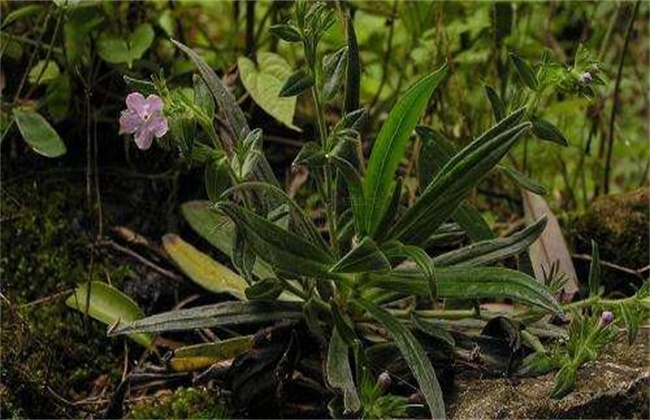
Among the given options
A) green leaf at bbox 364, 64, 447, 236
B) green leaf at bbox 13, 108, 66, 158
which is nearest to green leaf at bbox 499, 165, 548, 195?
green leaf at bbox 364, 64, 447, 236

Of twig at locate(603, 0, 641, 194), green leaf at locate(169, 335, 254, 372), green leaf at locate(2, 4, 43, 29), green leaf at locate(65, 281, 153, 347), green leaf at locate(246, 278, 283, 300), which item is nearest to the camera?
green leaf at locate(246, 278, 283, 300)

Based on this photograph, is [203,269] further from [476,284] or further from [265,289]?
[476,284]

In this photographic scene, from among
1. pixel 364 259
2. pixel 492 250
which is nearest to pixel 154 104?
pixel 364 259

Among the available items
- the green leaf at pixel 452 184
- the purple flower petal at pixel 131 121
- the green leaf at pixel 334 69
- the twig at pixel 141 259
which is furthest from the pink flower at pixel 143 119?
the twig at pixel 141 259

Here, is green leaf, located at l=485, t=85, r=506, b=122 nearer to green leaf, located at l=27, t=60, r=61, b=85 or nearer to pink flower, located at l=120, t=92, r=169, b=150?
pink flower, located at l=120, t=92, r=169, b=150

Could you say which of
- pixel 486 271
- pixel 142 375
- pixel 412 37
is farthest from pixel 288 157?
pixel 486 271
